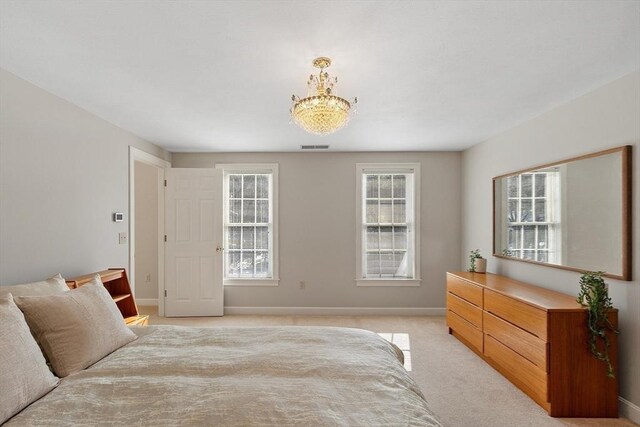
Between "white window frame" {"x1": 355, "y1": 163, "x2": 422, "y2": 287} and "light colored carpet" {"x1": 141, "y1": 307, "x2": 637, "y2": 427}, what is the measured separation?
1.69ft

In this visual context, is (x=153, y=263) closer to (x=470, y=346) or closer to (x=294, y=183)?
(x=294, y=183)

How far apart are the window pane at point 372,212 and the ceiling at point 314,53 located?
1831 millimetres

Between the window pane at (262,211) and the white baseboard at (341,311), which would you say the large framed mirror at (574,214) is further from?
the window pane at (262,211)

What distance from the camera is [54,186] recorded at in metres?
2.60

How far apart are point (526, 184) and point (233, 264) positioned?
398 centimetres

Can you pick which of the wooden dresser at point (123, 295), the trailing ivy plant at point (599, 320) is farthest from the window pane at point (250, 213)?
the trailing ivy plant at point (599, 320)

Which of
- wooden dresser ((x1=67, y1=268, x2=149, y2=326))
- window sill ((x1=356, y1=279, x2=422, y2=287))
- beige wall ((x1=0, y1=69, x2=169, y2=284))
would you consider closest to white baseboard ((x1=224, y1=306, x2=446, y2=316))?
window sill ((x1=356, y1=279, x2=422, y2=287))

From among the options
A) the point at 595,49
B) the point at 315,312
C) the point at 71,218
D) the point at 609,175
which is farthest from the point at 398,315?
the point at 71,218

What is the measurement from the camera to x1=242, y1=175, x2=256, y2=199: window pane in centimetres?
491

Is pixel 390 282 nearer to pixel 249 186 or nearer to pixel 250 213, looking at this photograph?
pixel 250 213

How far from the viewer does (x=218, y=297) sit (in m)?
4.61

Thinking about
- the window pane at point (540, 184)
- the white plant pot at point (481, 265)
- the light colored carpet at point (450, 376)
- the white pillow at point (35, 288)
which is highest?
the window pane at point (540, 184)

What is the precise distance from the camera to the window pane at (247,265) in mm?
4895

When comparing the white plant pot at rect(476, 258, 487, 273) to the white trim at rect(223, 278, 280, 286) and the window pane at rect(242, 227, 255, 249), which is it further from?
Result: the window pane at rect(242, 227, 255, 249)
